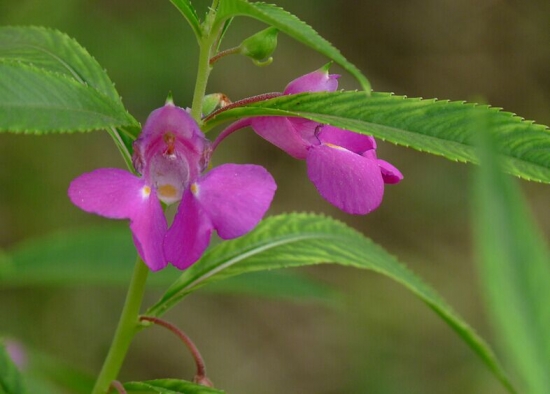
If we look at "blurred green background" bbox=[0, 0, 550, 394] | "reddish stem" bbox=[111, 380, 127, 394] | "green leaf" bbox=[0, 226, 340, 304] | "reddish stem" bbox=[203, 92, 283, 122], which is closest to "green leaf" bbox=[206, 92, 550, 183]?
"reddish stem" bbox=[203, 92, 283, 122]

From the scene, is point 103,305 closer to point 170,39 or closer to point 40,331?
point 40,331

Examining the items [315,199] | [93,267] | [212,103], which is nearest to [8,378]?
[212,103]

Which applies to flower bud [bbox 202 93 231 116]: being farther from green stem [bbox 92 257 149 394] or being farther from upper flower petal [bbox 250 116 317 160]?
green stem [bbox 92 257 149 394]

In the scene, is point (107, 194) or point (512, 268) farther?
point (107, 194)

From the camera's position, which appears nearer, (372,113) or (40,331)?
(372,113)

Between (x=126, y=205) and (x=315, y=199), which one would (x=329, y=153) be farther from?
(x=315, y=199)

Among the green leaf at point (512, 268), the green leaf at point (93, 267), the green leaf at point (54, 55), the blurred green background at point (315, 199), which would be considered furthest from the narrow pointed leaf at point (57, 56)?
the blurred green background at point (315, 199)

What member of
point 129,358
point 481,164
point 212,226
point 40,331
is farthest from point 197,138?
point 129,358
